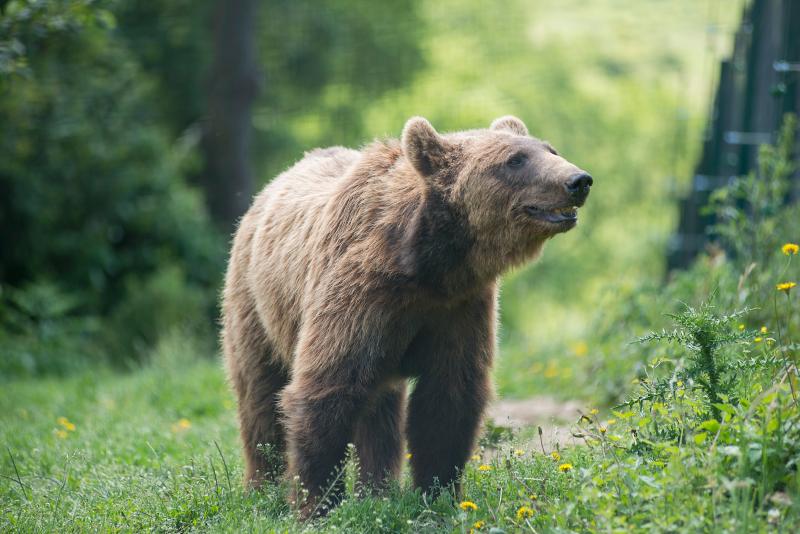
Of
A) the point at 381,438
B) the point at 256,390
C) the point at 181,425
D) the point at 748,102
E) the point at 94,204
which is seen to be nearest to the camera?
the point at 381,438

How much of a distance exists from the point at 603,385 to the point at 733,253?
2.38 metres

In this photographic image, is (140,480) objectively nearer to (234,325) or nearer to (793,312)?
(234,325)

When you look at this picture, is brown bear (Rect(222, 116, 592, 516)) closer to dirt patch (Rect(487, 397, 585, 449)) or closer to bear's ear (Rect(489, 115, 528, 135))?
bear's ear (Rect(489, 115, 528, 135))

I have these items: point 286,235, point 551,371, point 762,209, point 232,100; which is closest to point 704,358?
point 286,235

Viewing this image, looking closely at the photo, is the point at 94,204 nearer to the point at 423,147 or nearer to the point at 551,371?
the point at 551,371

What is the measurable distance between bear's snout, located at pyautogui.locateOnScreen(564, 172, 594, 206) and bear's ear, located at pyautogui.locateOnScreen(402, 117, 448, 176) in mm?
711

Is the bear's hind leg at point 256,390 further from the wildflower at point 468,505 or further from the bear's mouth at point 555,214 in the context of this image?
the bear's mouth at point 555,214

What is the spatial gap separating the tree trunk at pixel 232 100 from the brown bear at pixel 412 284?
32.7 ft

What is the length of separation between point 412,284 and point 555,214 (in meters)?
0.75

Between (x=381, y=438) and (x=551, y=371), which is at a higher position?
(x=381, y=438)

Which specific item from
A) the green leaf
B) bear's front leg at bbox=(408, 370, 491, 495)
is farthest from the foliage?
the green leaf

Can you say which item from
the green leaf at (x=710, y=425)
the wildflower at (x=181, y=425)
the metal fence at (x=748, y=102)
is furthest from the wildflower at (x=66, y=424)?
the metal fence at (x=748, y=102)

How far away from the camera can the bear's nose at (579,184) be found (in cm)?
460

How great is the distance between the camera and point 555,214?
477 cm
